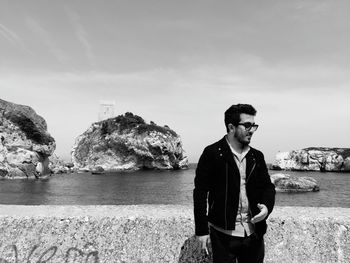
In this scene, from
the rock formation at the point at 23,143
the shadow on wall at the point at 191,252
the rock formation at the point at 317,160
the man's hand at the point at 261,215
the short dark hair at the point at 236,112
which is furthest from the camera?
the rock formation at the point at 317,160

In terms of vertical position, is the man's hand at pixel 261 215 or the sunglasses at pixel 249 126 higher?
the sunglasses at pixel 249 126

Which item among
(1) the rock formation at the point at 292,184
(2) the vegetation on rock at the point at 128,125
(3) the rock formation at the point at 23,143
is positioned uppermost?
(2) the vegetation on rock at the point at 128,125

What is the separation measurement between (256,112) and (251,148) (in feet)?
1.25

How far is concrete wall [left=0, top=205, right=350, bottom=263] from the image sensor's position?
4.03 metres

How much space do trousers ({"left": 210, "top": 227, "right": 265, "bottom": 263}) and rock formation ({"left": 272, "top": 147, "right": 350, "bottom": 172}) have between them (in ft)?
486

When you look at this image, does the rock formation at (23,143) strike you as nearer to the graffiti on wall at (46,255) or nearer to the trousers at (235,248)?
the graffiti on wall at (46,255)

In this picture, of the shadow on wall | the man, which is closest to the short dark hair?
the man

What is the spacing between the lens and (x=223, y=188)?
3164 millimetres

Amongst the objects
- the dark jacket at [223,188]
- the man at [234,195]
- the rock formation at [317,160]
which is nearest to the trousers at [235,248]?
the man at [234,195]

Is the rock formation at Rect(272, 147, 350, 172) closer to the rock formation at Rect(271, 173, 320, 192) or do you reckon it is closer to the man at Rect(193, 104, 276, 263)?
the rock formation at Rect(271, 173, 320, 192)

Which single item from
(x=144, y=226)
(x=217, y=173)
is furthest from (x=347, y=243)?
(x=144, y=226)

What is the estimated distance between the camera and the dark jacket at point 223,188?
124 inches

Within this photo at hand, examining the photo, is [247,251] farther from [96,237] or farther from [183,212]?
[96,237]

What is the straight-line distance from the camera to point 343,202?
4941cm
